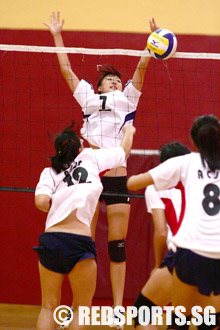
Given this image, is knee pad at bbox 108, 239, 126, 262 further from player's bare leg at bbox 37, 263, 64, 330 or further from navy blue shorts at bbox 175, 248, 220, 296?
navy blue shorts at bbox 175, 248, 220, 296

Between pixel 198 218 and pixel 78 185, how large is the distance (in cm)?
109

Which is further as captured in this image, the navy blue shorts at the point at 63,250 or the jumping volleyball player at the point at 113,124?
the jumping volleyball player at the point at 113,124

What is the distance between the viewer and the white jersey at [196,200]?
11.2 ft

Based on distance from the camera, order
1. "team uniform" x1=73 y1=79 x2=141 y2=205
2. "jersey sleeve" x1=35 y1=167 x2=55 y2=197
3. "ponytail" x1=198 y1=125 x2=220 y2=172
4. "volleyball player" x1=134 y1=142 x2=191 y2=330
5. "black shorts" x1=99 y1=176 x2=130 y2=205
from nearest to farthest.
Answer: "ponytail" x1=198 y1=125 x2=220 y2=172
"volleyball player" x1=134 y1=142 x2=191 y2=330
"jersey sleeve" x1=35 y1=167 x2=55 y2=197
"black shorts" x1=99 y1=176 x2=130 y2=205
"team uniform" x1=73 y1=79 x2=141 y2=205

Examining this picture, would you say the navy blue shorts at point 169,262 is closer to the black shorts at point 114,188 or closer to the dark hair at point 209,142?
the dark hair at point 209,142

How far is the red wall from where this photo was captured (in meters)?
6.96

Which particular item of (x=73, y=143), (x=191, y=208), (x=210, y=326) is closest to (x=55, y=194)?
(x=73, y=143)

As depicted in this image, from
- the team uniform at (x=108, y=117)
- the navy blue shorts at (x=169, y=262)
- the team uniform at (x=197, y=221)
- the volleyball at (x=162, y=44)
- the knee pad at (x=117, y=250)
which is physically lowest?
the knee pad at (x=117, y=250)

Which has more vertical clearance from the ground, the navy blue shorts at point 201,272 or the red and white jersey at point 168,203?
the red and white jersey at point 168,203

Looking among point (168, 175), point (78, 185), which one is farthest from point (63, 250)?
point (168, 175)

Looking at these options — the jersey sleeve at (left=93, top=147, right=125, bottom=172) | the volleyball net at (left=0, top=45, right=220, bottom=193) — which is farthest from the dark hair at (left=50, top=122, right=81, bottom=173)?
the volleyball net at (left=0, top=45, right=220, bottom=193)

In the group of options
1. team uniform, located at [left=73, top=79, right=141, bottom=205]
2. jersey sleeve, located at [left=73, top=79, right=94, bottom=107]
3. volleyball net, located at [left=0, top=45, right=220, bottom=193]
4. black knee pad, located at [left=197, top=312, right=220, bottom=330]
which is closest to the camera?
black knee pad, located at [left=197, top=312, right=220, bottom=330]

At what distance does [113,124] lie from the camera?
18.2 ft

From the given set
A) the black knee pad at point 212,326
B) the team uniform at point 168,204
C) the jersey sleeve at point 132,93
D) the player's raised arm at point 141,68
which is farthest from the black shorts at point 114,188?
the black knee pad at point 212,326
